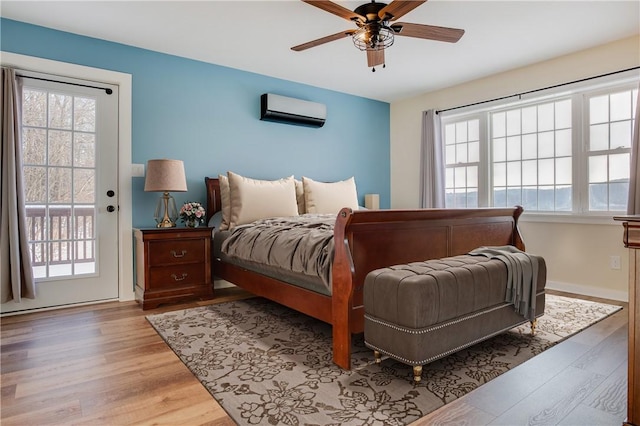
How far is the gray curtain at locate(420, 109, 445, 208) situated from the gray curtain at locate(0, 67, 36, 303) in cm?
441

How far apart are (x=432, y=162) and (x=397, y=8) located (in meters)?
2.90

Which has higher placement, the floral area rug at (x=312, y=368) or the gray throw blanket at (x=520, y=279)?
the gray throw blanket at (x=520, y=279)

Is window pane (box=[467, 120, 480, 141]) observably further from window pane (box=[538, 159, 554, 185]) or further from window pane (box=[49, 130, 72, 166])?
window pane (box=[49, 130, 72, 166])

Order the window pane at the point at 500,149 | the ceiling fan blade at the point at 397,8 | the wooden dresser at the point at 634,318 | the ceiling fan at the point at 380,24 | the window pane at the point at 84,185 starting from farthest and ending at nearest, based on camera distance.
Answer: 1. the window pane at the point at 500,149
2. the window pane at the point at 84,185
3. the ceiling fan at the point at 380,24
4. the ceiling fan blade at the point at 397,8
5. the wooden dresser at the point at 634,318

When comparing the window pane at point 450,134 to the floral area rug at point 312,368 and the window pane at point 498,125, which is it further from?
the floral area rug at point 312,368

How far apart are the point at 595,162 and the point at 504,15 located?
186cm

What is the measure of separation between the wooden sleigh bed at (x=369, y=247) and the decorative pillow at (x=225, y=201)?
1.87ft

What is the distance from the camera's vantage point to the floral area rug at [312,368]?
159cm

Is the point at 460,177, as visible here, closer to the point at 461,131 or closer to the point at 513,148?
the point at 461,131

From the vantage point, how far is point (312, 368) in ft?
6.59

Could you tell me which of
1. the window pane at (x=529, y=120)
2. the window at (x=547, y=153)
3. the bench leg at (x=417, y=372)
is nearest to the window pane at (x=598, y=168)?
the window at (x=547, y=153)

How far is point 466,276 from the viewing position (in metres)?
1.95

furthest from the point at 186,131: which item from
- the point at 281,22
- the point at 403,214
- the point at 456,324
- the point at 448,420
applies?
the point at 448,420

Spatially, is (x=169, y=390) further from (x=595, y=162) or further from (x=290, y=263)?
(x=595, y=162)
